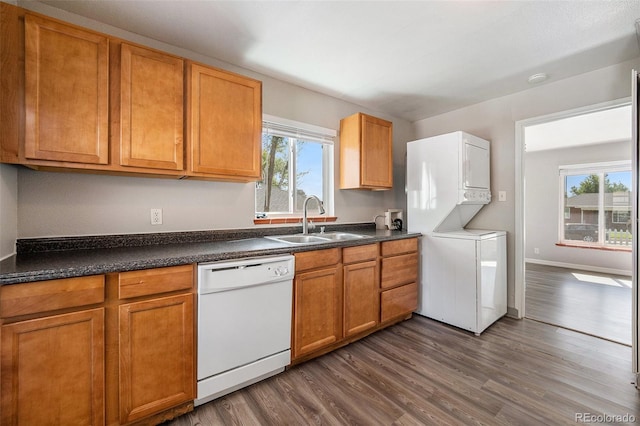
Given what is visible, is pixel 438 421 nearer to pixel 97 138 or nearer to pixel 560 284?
pixel 97 138

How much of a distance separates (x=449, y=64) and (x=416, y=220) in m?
1.49

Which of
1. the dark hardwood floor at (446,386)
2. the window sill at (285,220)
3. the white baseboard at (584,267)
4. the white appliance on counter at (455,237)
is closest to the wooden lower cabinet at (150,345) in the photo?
the dark hardwood floor at (446,386)

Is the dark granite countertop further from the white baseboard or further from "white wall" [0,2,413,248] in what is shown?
the white baseboard

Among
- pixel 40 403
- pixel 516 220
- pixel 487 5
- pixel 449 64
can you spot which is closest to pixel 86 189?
pixel 40 403

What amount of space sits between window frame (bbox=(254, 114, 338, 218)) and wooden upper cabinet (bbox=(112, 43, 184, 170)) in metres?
0.84

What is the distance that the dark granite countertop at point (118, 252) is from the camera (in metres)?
1.21

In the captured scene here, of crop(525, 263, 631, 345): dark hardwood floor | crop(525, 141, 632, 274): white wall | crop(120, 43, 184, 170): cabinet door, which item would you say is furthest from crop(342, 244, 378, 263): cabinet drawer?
crop(525, 141, 632, 274): white wall

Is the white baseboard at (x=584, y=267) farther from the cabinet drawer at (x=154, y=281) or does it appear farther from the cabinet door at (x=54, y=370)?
the cabinet door at (x=54, y=370)

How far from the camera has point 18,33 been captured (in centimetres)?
137

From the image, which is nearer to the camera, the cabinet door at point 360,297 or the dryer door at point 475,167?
the cabinet door at point 360,297

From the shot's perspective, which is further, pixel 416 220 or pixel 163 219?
pixel 416 220

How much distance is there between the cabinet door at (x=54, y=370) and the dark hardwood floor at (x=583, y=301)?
365 centimetres

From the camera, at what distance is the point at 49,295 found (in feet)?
3.85

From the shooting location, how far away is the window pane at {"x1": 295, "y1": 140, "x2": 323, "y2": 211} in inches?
113
